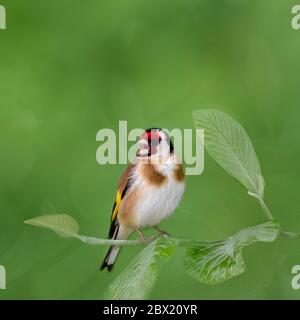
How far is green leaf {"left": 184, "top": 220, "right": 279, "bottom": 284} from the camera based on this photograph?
0.37 metres

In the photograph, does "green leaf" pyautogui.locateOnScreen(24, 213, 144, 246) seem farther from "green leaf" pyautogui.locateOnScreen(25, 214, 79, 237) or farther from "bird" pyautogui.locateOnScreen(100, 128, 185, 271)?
"bird" pyautogui.locateOnScreen(100, 128, 185, 271)

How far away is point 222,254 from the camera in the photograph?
0.39m

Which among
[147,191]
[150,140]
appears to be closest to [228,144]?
[150,140]

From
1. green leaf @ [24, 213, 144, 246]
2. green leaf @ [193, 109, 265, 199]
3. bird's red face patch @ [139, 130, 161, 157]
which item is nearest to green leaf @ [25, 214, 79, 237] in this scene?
green leaf @ [24, 213, 144, 246]

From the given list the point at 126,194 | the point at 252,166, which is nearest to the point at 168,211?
the point at 126,194

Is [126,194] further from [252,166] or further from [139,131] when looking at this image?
[252,166]

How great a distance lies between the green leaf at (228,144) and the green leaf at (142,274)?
72 millimetres

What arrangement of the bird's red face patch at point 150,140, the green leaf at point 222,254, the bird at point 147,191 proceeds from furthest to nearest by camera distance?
the bird at point 147,191, the bird's red face patch at point 150,140, the green leaf at point 222,254

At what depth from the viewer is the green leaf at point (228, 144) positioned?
0.43m

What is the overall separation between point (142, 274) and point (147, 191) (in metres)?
0.75

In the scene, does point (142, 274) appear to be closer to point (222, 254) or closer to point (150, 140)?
point (222, 254)

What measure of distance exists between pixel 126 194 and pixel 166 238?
79 centimetres

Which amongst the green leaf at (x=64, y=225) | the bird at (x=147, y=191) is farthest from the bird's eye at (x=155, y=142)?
the green leaf at (x=64, y=225)

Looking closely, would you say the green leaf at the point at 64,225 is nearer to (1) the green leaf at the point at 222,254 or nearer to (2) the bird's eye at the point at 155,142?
(1) the green leaf at the point at 222,254
